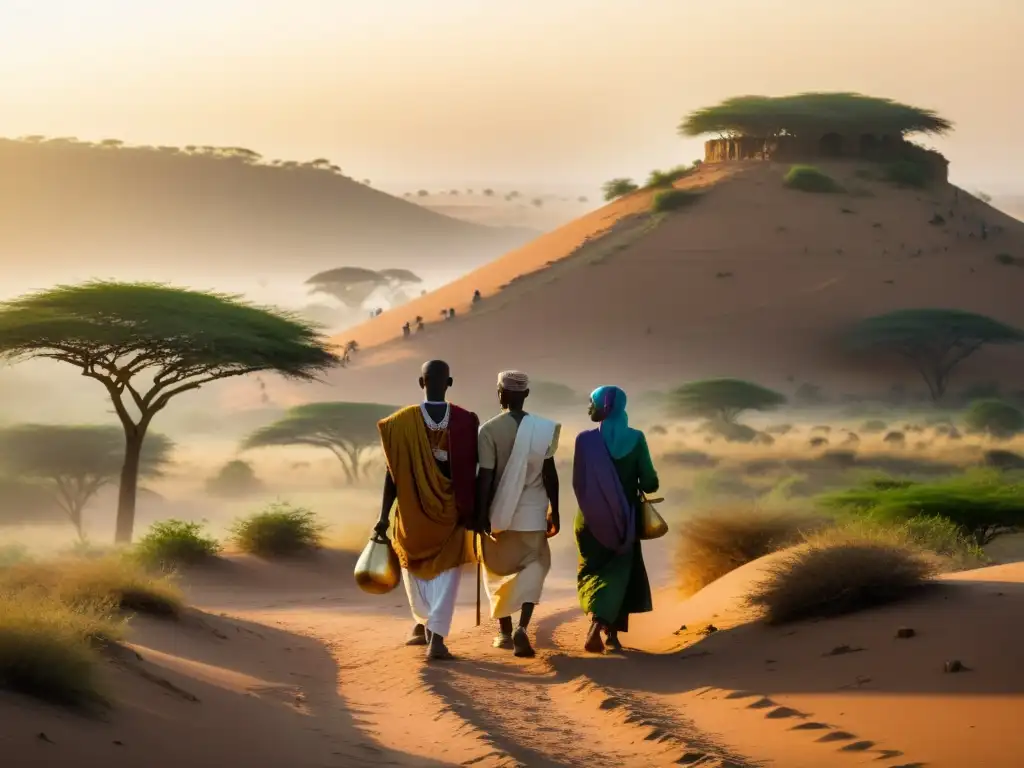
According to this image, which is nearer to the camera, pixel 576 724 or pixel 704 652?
pixel 576 724

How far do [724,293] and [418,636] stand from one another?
55.8 meters

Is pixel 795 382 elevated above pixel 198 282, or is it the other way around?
pixel 198 282

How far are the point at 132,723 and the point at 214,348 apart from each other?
730 inches

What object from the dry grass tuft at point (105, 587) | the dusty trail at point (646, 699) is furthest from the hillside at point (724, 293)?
the dusty trail at point (646, 699)

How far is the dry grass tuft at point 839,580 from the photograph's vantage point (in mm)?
9688

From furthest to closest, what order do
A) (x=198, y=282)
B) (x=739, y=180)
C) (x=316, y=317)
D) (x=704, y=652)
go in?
(x=198, y=282), (x=316, y=317), (x=739, y=180), (x=704, y=652)

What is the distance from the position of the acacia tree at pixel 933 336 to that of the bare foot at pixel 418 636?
161ft

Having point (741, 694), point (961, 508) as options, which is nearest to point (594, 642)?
point (741, 694)

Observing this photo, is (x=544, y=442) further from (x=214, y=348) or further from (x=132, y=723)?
(x=214, y=348)

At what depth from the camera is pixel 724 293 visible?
65.9 m

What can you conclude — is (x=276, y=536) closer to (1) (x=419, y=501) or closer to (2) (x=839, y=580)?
(1) (x=419, y=501)

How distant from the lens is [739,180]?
7431cm

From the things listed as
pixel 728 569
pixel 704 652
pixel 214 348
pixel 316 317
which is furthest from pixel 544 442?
pixel 316 317

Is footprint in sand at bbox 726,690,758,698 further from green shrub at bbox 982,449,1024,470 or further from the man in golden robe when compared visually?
green shrub at bbox 982,449,1024,470
